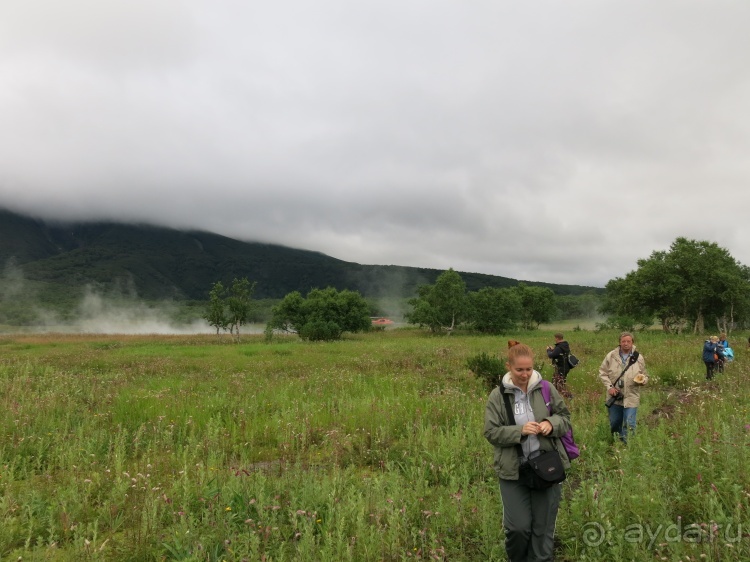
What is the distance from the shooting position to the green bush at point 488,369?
12945 millimetres

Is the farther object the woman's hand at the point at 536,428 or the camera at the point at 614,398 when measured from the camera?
the camera at the point at 614,398

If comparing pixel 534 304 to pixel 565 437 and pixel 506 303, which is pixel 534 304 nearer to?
pixel 506 303

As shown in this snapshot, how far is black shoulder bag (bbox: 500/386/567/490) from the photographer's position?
11.1ft

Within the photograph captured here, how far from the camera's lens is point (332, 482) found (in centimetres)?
521

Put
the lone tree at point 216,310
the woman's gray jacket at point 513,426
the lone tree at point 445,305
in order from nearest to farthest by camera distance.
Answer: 1. the woman's gray jacket at point 513,426
2. the lone tree at point 216,310
3. the lone tree at point 445,305

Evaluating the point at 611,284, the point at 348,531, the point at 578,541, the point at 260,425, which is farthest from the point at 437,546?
the point at 611,284

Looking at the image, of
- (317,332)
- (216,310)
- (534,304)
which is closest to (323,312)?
(317,332)

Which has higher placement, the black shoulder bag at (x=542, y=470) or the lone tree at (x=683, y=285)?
the lone tree at (x=683, y=285)

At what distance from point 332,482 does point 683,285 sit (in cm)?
5200

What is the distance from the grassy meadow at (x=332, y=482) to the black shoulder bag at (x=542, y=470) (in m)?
0.78

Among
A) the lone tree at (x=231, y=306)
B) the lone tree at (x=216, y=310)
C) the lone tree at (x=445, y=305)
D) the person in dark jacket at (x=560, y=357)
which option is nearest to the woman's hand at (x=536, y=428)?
the person in dark jacket at (x=560, y=357)

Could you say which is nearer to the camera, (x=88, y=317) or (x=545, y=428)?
(x=545, y=428)

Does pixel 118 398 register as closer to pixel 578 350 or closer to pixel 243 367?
pixel 243 367

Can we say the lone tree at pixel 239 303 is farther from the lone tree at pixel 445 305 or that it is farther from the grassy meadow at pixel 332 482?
the grassy meadow at pixel 332 482
